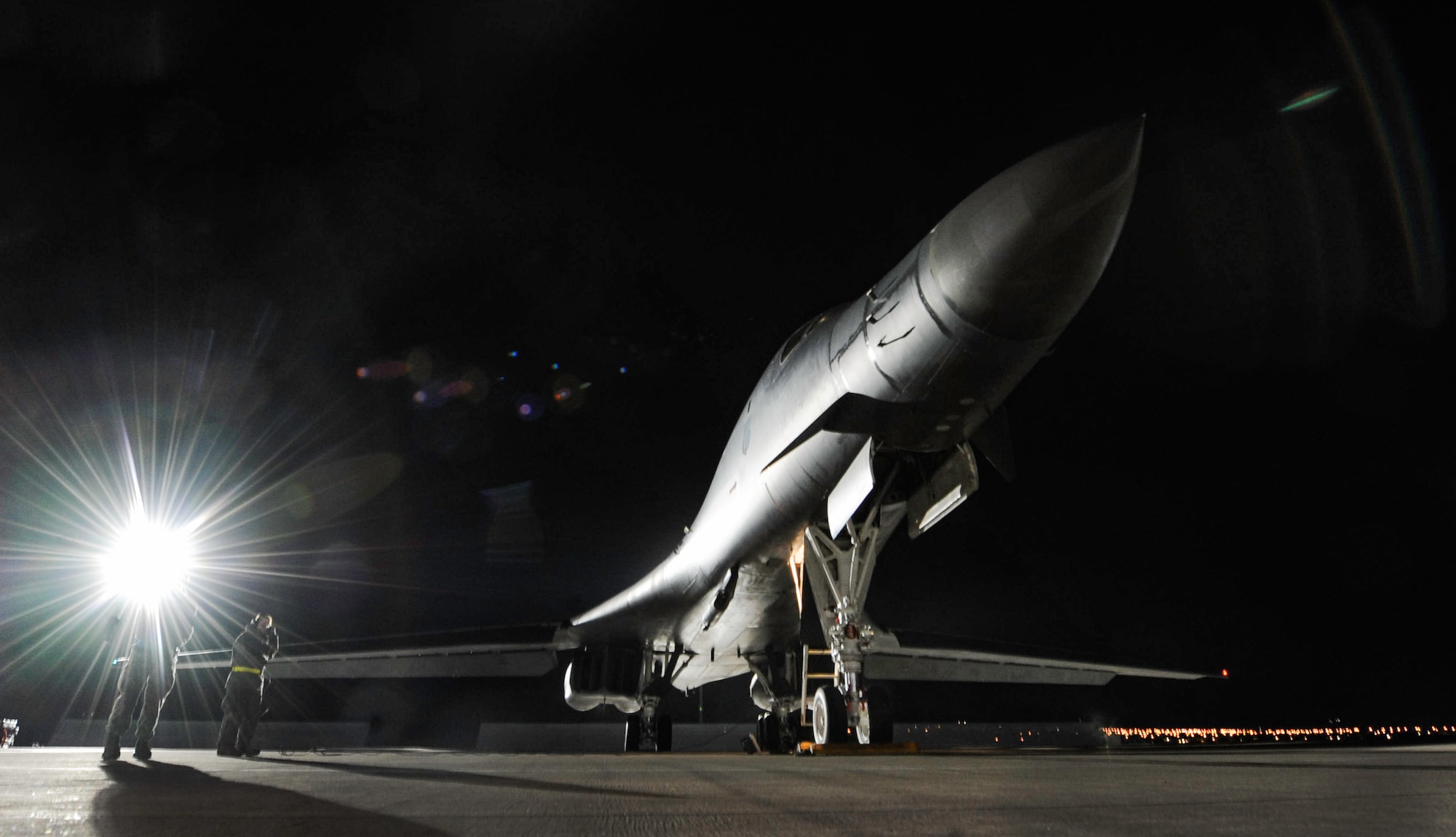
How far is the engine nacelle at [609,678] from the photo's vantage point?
14.4 meters

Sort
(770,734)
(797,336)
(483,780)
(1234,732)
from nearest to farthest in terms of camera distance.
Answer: (483,780), (797,336), (770,734), (1234,732)

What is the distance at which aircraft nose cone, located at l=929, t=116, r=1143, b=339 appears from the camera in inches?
198

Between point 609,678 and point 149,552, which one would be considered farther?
point 149,552

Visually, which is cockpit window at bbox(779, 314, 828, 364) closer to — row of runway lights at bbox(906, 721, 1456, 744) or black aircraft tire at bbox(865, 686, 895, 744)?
black aircraft tire at bbox(865, 686, 895, 744)

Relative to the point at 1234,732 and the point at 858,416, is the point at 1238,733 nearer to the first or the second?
the point at 1234,732

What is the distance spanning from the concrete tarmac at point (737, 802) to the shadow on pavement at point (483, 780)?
21 mm

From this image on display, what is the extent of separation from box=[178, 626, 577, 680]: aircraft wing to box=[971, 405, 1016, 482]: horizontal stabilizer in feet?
34.8

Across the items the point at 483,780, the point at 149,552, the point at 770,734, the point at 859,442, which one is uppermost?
the point at 149,552

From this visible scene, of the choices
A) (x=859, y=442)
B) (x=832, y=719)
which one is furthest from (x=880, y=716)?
(x=859, y=442)

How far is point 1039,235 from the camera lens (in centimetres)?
523

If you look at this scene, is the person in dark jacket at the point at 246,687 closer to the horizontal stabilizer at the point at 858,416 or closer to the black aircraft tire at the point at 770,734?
the horizontal stabilizer at the point at 858,416

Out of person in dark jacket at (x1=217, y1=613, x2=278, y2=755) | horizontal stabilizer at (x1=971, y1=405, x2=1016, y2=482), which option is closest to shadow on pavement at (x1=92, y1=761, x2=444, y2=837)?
person in dark jacket at (x1=217, y1=613, x2=278, y2=755)

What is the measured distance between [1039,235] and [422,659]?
16558 mm

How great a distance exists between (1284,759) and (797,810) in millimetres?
5245
